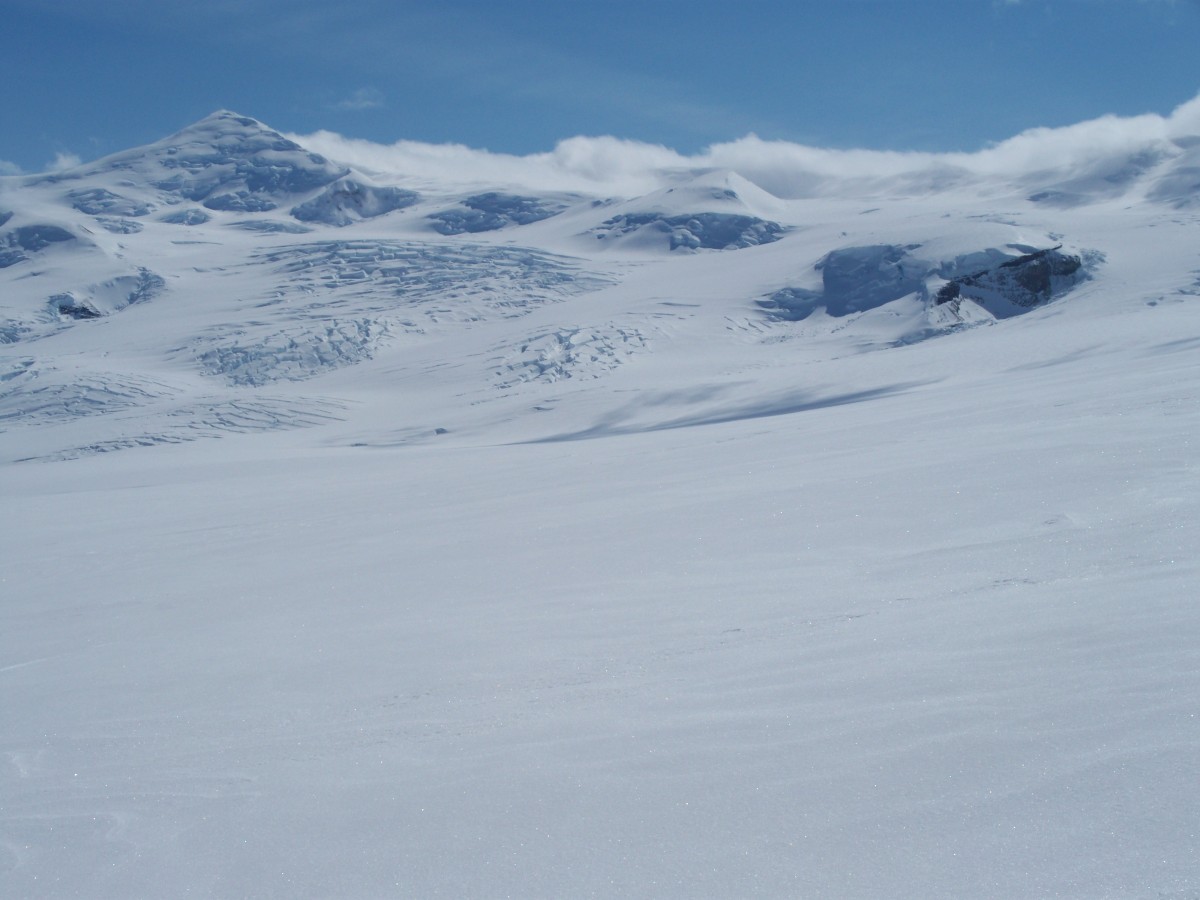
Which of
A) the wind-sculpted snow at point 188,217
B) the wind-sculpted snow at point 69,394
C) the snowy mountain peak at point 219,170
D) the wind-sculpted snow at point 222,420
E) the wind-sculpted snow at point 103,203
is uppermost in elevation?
the snowy mountain peak at point 219,170

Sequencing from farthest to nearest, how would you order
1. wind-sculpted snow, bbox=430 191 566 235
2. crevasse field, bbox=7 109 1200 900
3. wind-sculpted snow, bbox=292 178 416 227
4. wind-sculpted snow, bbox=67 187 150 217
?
wind-sculpted snow, bbox=292 178 416 227
wind-sculpted snow, bbox=67 187 150 217
wind-sculpted snow, bbox=430 191 566 235
crevasse field, bbox=7 109 1200 900

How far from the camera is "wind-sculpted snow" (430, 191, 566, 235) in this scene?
57375 millimetres

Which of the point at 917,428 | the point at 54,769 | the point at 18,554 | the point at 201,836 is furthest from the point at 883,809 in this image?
the point at 18,554

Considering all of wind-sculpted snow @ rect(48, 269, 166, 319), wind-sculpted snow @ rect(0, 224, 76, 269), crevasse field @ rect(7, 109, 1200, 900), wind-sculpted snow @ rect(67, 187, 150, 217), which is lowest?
crevasse field @ rect(7, 109, 1200, 900)

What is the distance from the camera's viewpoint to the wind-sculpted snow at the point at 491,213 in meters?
57.4

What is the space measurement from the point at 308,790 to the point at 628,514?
403 centimetres

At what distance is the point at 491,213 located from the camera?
5900 cm

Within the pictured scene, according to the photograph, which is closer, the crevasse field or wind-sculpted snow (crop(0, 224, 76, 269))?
the crevasse field

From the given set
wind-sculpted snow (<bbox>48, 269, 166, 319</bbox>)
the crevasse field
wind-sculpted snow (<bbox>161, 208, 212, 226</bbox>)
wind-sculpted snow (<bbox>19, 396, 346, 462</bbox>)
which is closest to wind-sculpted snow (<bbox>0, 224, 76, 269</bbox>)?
wind-sculpted snow (<bbox>161, 208, 212, 226</bbox>)

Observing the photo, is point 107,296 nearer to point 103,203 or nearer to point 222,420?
point 103,203

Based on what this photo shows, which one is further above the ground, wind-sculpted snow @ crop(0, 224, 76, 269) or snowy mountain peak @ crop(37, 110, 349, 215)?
snowy mountain peak @ crop(37, 110, 349, 215)

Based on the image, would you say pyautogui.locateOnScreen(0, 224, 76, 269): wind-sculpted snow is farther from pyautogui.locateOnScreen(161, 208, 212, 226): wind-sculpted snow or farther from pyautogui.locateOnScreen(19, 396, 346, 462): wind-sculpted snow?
pyautogui.locateOnScreen(19, 396, 346, 462): wind-sculpted snow

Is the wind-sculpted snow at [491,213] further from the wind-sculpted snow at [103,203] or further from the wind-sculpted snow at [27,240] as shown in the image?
the wind-sculpted snow at [103,203]

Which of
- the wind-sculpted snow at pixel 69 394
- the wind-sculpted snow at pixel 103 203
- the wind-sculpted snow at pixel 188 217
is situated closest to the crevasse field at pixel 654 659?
the wind-sculpted snow at pixel 69 394
